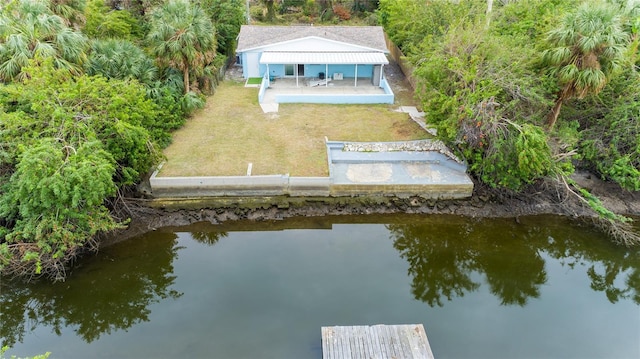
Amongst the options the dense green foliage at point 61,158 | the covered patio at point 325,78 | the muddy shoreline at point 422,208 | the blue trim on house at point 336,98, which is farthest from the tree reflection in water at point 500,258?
the covered patio at point 325,78

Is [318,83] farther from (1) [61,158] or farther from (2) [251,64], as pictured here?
(1) [61,158]

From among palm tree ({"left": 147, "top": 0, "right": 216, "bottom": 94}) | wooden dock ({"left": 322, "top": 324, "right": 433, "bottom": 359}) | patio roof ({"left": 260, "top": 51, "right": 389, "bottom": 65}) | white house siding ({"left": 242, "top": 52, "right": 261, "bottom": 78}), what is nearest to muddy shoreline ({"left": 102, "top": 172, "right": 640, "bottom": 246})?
wooden dock ({"left": 322, "top": 324, "right": 433, "bottom": 359})

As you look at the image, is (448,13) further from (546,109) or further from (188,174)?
(188,174)

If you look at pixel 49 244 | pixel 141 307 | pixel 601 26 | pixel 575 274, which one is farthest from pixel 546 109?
pixel 49 244

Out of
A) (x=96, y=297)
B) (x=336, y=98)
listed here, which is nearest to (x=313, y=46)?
(x=336, y=98)

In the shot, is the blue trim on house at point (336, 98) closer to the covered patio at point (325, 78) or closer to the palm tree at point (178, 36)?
the covered patio at point (325, 78)

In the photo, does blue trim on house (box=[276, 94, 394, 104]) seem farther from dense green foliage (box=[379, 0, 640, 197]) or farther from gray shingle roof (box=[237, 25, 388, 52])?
dense green foliage (box=[379, 0, 640, 197])

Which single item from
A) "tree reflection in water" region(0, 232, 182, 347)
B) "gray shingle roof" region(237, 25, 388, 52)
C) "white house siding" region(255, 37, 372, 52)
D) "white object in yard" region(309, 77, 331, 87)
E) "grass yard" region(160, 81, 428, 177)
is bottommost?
"tree reflection in water" region(0, 232, 182, 347)
